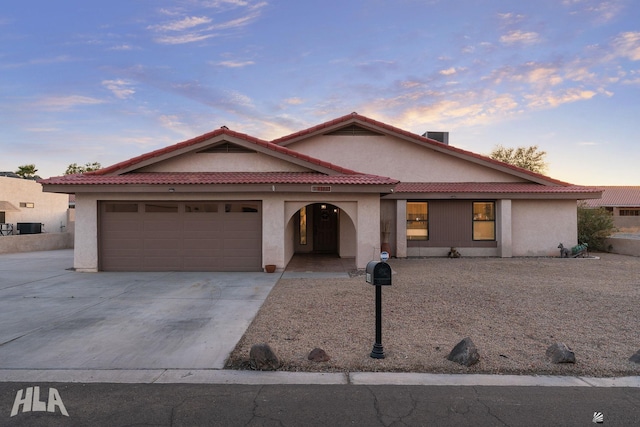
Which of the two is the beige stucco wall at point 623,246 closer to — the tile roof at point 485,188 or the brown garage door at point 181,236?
the tile roof at point 485,188

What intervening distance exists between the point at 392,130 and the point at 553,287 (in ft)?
31.3

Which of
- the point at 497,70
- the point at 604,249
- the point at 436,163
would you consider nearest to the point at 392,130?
the point at 436,163

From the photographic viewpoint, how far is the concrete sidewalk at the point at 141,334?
4.20 metres

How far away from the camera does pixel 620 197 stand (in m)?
42.7

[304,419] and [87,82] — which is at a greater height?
[87,82]

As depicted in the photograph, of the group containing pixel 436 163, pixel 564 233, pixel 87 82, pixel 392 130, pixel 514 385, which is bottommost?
pixel 514 385

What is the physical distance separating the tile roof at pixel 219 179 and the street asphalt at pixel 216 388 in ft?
20.0

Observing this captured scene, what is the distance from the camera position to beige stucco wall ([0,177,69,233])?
26641mm

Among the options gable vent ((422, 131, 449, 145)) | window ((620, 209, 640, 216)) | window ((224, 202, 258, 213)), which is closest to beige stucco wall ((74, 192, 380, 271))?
window ((224, 202, 258, 213))

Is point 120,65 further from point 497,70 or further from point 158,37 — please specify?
point 497,70

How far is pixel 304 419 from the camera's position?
3.29 meters

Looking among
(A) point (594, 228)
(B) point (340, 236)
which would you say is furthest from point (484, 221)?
(A) point (594, 228)

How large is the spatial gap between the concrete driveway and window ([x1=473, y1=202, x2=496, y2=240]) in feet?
33.8

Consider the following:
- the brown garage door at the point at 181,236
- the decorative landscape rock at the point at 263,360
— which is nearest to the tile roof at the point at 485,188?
the brown garage door at the point at 181,236
